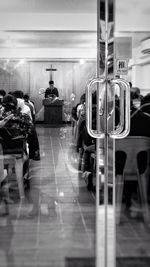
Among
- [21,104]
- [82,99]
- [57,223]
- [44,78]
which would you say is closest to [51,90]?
[44,78]

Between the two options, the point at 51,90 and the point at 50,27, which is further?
the point at 50,27

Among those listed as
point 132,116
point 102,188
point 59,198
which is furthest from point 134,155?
point 59,198

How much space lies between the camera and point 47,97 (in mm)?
3389

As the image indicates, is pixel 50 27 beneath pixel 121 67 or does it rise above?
above

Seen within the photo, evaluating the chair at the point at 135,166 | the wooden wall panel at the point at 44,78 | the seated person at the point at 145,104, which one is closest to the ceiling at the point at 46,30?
the wooden wall panel at the point at 44,78

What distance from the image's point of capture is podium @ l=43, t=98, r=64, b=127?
11.1 ft

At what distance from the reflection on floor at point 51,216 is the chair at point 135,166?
264 mm

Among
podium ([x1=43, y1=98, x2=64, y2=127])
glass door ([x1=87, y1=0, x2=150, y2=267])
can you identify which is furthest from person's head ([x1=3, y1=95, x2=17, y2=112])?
glass door ([x1=87, y1=0, x2=150, y2=267])

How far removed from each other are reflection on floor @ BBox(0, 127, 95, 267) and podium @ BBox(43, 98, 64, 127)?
0.10 meters

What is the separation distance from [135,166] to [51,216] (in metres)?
0.94

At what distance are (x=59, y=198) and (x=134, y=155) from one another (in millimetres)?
1184

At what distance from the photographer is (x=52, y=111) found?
3393 millimetres

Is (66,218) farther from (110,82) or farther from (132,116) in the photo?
(110,82)

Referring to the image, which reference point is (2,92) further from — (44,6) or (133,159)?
(44,6)
